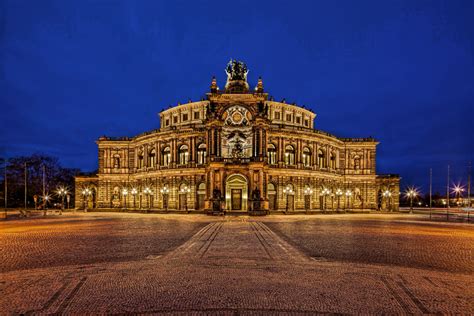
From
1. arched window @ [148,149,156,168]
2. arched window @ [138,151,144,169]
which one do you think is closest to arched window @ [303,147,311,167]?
arched window @ [148,149,156,168]

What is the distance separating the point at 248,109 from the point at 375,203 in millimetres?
35290

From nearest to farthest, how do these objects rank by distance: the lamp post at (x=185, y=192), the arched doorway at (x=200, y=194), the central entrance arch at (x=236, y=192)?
the central entrance arch at (x=236, y=192) → the arched doorway at (x=200, y=194) → the lamp post at (x=185, y=192)

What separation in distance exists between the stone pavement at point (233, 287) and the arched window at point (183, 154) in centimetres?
4755

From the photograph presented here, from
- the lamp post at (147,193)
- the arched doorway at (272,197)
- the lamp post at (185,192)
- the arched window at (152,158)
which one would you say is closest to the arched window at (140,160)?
the arched window at (152,158)

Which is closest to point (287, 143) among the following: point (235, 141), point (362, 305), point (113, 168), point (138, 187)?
point (235, 141)

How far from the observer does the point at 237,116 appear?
2120 inches

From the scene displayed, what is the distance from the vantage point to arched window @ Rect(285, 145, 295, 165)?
5958cm

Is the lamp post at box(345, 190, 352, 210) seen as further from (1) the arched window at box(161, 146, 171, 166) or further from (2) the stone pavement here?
(2) the stone pavement

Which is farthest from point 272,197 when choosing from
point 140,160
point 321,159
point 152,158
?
point 140,160

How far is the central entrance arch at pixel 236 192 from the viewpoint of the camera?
5359 cm

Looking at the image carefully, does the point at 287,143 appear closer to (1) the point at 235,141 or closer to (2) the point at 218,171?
(1) the point at 235,141

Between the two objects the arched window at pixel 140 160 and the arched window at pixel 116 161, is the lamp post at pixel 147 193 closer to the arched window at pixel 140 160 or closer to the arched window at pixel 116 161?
the arched window at pixel 140 160

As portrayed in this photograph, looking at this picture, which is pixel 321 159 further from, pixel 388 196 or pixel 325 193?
pixel 388 196

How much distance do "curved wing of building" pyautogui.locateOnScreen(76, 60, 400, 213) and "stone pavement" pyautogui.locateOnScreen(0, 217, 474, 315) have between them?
36.0 m
